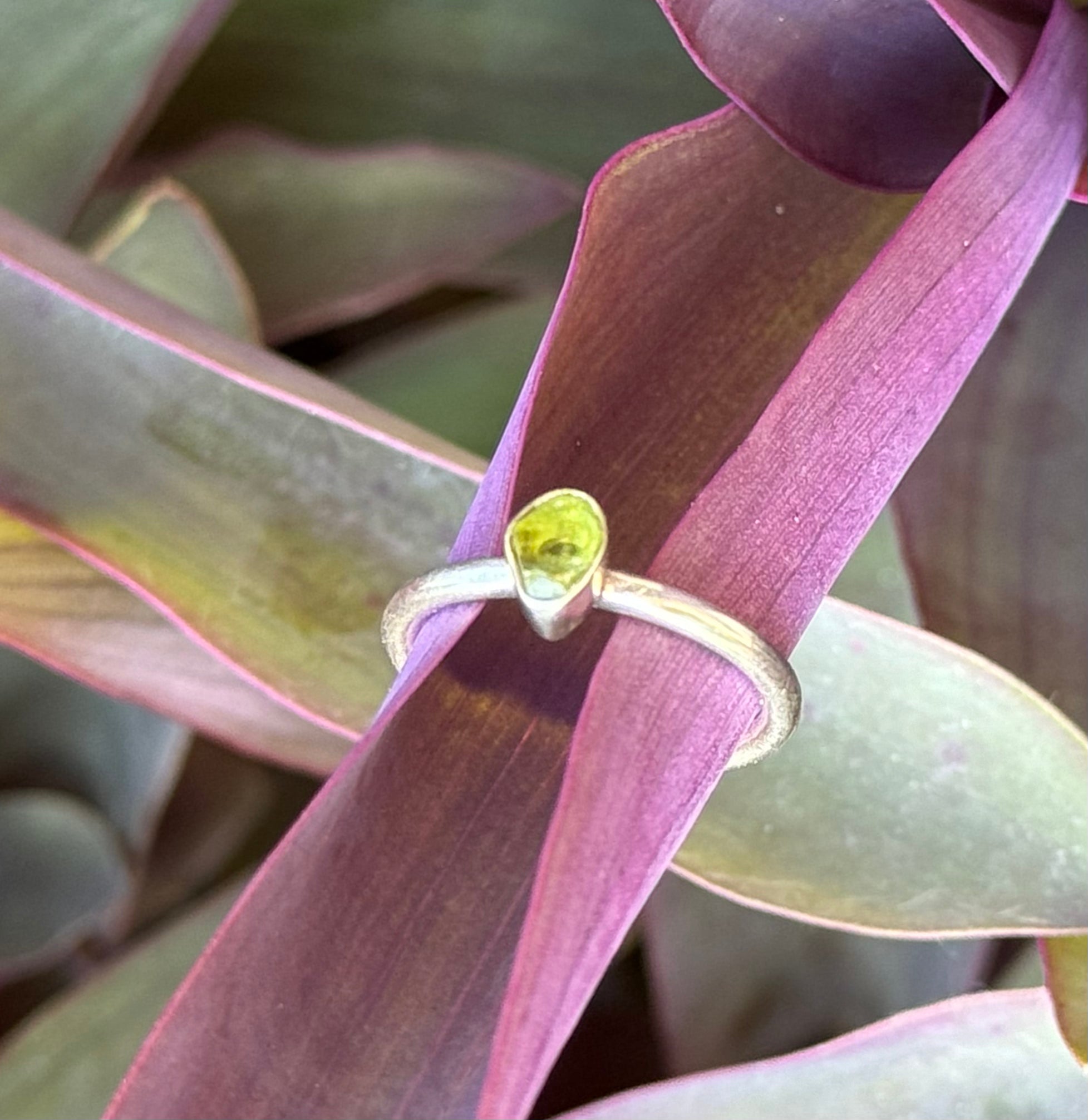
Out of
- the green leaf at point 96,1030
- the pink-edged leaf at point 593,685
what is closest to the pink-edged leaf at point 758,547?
the pink-edged leaf at point 593,685

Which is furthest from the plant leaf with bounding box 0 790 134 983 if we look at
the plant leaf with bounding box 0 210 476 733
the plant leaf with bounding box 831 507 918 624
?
the plant leaf with bounding box 831 507 918 624

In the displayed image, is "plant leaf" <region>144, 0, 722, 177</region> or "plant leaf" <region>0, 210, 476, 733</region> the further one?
"plant leaf" <region>144, 0, 722, 177</region>

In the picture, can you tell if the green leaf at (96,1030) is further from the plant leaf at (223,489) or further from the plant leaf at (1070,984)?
the plant leaf at (1070,984)

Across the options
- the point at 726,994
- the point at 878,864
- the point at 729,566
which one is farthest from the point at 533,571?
the point at 726,994

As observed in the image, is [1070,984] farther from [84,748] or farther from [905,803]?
[84,748]

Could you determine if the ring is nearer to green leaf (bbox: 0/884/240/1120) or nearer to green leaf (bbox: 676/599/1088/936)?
green leaf (bbox: 676/599/1088/936)

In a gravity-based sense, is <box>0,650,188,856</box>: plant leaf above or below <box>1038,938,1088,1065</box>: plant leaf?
below

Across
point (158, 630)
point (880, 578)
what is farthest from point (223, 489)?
point (880, 578)
